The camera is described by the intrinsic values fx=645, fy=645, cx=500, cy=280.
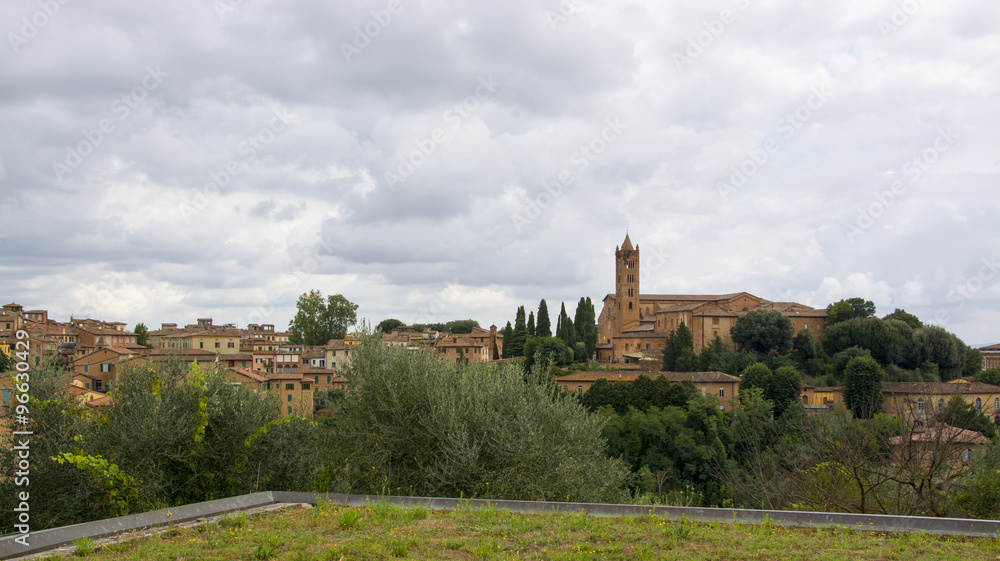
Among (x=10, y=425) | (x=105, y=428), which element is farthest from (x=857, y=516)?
(x=10, y=425)

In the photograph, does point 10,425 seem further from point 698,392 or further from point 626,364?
point 626,364

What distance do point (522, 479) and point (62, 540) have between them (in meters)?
5.86

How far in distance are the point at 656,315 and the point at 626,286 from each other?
6.17 m

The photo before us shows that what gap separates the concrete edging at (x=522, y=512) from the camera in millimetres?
5887

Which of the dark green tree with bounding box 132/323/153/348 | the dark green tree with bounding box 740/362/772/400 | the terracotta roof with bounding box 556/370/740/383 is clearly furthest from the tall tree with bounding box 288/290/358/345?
the dark green tree with bounding box 740/362/772/400

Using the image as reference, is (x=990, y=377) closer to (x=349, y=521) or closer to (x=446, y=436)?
(x=446, y=436)

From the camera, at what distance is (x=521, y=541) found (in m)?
5.93

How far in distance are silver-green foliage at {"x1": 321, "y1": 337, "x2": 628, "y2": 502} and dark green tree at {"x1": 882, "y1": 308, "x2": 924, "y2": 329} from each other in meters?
68.0

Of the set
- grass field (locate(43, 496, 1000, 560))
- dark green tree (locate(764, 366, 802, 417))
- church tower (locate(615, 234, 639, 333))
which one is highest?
church tower (locate(615, 234, 639, 333))

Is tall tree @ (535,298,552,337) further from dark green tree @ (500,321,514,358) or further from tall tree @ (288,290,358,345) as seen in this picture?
tall tree @ (288,290,358,345)

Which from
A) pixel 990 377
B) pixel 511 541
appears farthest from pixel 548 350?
pixel 511 541

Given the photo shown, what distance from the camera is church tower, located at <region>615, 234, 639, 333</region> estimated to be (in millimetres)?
78562

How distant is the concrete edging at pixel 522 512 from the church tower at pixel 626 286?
71545mm

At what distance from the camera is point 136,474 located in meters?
8.47
